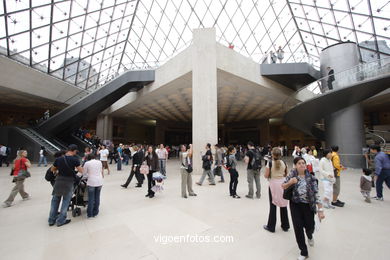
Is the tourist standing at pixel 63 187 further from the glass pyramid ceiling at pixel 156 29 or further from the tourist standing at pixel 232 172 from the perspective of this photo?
the glass pyramid ceiling at pixel 156 29

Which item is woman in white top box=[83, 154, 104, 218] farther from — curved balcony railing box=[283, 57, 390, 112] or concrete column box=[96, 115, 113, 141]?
concrete column box=[96, 115, 113, 141]

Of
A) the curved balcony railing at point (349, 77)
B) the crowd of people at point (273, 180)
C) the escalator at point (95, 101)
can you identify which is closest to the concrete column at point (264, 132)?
the curved balcony railing at point (349, 77)

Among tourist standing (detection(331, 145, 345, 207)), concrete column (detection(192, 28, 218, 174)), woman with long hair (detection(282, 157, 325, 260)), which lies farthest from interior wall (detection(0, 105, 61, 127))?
tourist standing (detection(331, 145, 345, 207))

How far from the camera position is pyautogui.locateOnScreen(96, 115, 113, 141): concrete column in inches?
1014

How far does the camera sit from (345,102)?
12523 millimetres

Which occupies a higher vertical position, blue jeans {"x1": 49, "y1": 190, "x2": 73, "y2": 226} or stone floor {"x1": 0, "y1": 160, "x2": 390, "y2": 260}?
blue jeans {"x1": 49, "y1": 190, "x2": 73, "y2": 226}

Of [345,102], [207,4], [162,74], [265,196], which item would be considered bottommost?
[265,196]

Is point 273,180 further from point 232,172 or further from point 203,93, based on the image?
point 203,93

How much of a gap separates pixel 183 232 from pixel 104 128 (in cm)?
2623

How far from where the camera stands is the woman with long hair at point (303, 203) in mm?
2330

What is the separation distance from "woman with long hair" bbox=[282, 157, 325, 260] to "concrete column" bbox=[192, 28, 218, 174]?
7.52 m

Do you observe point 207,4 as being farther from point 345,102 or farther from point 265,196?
point 265,196

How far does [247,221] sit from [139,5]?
3037 centimetres

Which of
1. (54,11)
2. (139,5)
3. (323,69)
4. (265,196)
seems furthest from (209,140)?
(139,5)
